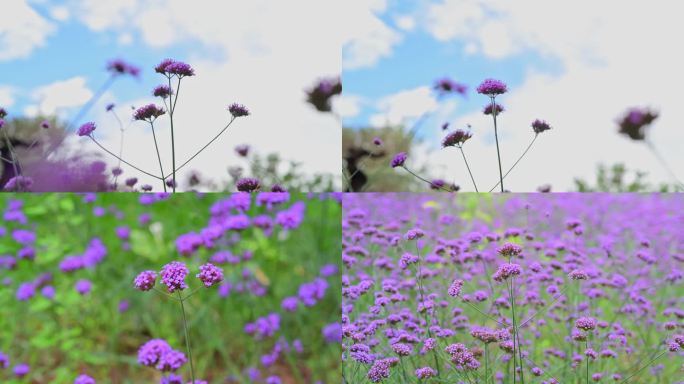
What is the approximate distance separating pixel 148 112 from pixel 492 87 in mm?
1105

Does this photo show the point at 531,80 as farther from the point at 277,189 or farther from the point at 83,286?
the point at 83,286

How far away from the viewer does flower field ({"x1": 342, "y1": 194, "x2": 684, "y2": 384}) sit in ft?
6.12

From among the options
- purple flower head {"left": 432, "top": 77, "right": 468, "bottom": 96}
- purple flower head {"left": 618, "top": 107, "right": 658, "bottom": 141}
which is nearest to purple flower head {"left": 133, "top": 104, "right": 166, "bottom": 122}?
purple flower head {"left": 432, "top": 77, "right": 468, "bottom": 96}

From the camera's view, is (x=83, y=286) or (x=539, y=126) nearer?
(x=539, y=126)

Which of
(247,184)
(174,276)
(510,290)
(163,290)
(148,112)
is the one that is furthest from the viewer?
(163,290)

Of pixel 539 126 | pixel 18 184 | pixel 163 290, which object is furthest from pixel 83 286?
pixel 539 126

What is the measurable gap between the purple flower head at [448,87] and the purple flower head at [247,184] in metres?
0.68

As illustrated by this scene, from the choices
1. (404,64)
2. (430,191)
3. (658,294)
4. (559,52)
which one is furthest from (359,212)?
(658,294)

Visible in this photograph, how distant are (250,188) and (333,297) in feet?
2.53

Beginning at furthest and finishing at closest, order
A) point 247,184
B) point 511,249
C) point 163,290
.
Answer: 1. point 163,290
2. point 247,184
3. point 511,249

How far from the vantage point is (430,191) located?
2.24 metres

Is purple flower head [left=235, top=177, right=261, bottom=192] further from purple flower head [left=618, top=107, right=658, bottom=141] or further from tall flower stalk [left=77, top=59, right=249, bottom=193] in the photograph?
purple flower head [left=618, top=107, right=658, bottom=141]

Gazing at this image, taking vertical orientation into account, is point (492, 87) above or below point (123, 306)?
above

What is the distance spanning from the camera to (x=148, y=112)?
2102 mm
